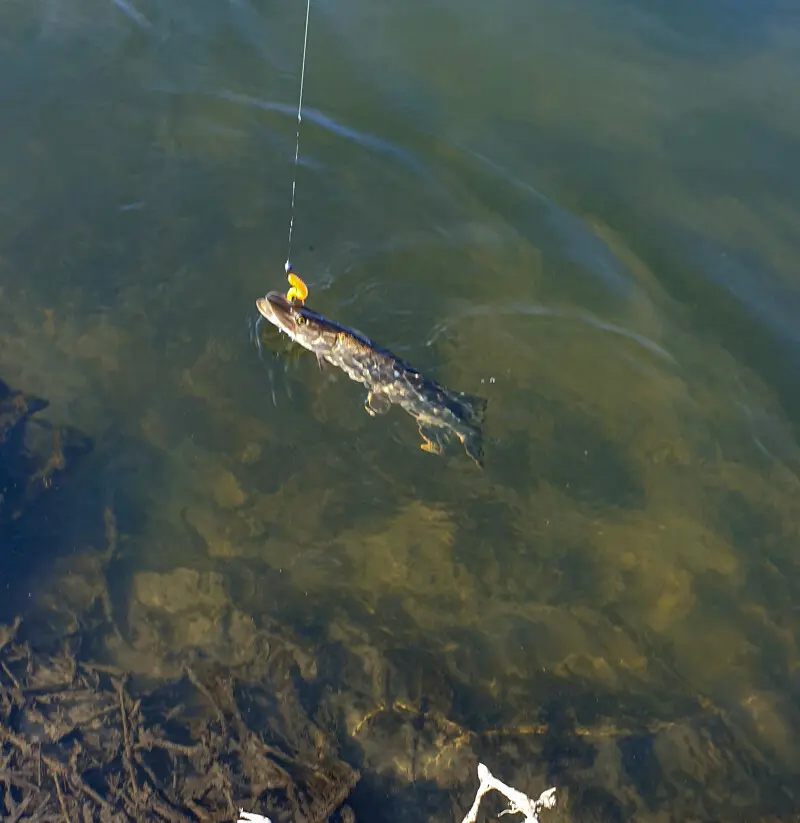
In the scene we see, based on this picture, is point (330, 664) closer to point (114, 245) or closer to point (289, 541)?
point (289, 541)

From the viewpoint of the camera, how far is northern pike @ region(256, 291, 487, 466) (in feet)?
21.7

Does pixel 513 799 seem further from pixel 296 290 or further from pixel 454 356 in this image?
pixel 296 290

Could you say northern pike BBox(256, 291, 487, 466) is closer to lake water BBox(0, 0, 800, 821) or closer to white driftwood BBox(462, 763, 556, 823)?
lake water BBox(0, 0, 800, 821)

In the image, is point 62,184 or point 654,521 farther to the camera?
point 62,184

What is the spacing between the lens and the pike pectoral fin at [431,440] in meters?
6.66

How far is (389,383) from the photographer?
667 cm

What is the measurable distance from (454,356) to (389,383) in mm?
849

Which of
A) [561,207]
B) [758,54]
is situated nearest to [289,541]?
[561,207]

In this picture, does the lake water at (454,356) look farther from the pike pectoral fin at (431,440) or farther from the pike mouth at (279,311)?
the pike mouth at (279,311)

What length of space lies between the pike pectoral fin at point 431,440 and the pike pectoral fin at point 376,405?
37 cm

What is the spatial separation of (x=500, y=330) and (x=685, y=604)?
2.97 m

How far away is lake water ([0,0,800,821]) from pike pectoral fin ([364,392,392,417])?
11 centimetres

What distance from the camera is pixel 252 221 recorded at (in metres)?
7.96

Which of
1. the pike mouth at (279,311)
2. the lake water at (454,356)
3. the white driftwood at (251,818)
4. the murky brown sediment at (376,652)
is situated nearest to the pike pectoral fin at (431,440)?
the lake water at (454,356)
